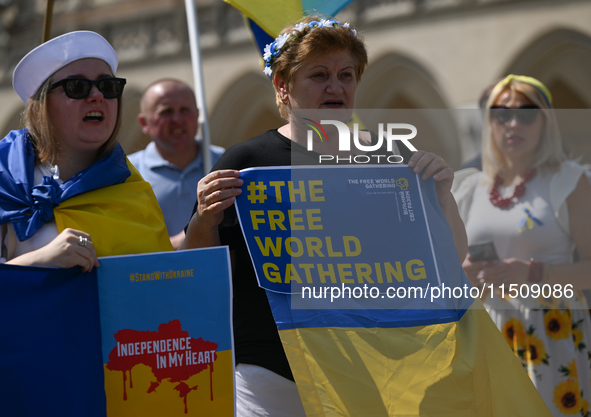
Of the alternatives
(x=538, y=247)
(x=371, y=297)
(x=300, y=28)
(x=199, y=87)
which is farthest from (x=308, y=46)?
(x=199, y=87)

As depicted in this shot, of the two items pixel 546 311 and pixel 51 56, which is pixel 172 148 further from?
pixel 546 311

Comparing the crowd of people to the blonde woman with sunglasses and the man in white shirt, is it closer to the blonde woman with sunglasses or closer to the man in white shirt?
the blonde woman with sunglasses

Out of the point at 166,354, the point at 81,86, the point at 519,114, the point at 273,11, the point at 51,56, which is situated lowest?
the point at 166,354

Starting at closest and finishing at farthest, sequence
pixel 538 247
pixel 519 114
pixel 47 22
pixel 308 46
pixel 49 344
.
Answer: pixel 49 344 → pixel 308 46 → pixel 47 22 → pixel 538 247 → pixel 519 114

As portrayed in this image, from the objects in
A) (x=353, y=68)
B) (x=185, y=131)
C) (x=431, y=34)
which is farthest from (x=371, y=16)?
(x=353, y=68)

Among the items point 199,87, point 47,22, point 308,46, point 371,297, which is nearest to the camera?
point 371,297

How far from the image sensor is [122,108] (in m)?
2.45

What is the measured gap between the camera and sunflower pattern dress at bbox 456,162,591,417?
3.27m

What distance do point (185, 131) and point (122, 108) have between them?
2.03m

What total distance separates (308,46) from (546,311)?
1904 millimetres

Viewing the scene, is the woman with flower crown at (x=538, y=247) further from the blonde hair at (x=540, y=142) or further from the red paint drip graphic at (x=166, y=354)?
the red paint drip graphic at (x=166, y=354)

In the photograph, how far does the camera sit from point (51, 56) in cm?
225

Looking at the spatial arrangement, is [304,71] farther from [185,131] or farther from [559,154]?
[185,131]

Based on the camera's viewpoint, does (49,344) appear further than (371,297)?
No
